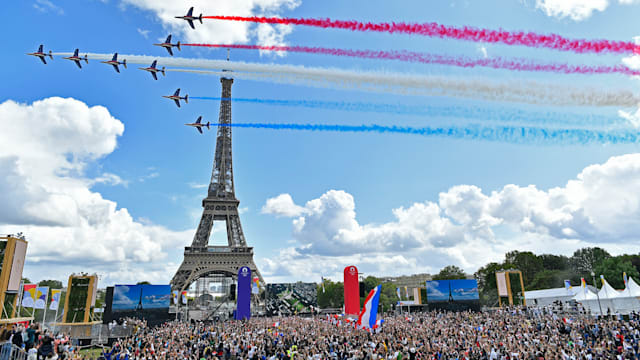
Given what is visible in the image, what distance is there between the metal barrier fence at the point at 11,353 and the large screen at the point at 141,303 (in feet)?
83.7

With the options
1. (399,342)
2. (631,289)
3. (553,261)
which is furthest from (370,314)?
(553,261)

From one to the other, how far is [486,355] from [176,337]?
60.3 feet

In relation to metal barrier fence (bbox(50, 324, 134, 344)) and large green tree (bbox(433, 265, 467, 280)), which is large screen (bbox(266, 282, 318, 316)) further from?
large green tree (bbox(433, 265, 467, 280))

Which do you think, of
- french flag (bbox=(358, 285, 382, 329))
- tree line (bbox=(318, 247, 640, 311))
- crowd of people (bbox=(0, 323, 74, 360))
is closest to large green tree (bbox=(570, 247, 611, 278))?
tree line (bbox=(318, 247, 640, 311))

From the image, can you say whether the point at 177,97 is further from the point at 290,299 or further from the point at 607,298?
the point at 607,298

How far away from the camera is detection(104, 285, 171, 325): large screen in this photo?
37625 millimetres

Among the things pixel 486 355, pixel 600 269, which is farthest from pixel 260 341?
pixel 600 269

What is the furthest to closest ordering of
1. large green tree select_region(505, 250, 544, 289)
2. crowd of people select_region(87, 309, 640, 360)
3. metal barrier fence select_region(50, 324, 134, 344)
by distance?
large green tree select_region(505, 250, 544, 289)
metal barrier fence select_region(50, 324, 134, 344)
crowd of people select_region(87, 309, 640, 360)

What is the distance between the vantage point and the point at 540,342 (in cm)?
2111

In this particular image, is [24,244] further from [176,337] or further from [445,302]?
[445,302]

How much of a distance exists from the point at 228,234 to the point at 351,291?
3623 cm

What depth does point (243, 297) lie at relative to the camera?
36281mm

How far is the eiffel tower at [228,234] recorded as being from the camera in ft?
197

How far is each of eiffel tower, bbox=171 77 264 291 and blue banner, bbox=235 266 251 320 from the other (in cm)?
2375
